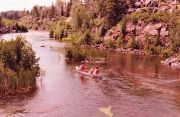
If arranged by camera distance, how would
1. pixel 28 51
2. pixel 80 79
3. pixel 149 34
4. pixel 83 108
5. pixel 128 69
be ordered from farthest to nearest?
pixel 149 34 < pixel 128 69 < pixel 80 79 < pixel 28 51 < pixel 83 108

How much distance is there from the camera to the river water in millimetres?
34312

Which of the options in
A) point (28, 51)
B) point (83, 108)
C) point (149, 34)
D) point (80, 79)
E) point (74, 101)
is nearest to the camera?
point (83, 108)

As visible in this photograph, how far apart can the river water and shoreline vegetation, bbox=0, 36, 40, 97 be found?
120 centimetres

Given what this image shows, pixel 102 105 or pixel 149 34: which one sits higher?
pixel 149 34

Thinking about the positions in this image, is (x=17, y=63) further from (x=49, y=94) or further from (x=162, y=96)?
(x=162, y=96)

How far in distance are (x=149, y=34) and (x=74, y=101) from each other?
51344 mm

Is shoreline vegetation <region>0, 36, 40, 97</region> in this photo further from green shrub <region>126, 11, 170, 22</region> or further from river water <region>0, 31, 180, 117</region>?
green shrub <region>126, 11, 170, 22</region>

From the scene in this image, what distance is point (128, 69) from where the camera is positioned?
191ft

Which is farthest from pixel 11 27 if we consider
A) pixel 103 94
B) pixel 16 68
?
pixel 103 94

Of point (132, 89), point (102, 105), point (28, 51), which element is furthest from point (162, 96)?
point (28, 51)

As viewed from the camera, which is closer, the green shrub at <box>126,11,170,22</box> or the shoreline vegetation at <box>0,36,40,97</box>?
the shoreline vegetation at <box>0,36,40,97</box>

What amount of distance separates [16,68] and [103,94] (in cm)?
1023

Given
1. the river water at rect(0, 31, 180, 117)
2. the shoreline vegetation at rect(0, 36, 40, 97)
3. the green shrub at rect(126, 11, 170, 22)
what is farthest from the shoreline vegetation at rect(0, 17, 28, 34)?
the shoreline vegetation at rect(0, 36, 40, 97)

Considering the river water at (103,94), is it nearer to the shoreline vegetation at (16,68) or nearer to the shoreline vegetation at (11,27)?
the shoreline vegetation at (16,68)
